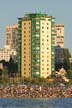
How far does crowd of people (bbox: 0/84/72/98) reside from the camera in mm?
110500

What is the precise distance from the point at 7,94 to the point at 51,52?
4524cm

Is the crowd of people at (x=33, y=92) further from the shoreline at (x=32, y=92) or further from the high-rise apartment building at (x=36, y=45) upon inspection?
the high-rise apartment building at (x=36, y=45)

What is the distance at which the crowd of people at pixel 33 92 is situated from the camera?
110500mm

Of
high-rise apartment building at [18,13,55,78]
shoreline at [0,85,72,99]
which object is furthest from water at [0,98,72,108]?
high-rise apartment building at [18,13,55,78]

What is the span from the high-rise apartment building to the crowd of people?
36339mm

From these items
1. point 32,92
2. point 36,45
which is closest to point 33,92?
point 32,92

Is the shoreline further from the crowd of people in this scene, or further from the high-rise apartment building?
the high-rise apartment building

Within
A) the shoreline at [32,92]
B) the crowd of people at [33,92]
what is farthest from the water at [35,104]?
the crowd of people at [33,92]

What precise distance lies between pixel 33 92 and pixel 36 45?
44008 millimetres

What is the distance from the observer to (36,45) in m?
154

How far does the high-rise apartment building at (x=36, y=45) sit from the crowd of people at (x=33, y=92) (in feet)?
119

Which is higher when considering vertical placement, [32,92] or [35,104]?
[35,104]

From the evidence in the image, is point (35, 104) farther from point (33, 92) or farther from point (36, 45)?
point (36, 45)

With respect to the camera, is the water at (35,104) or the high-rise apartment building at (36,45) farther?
the high-rise apartment building at (36,45)
